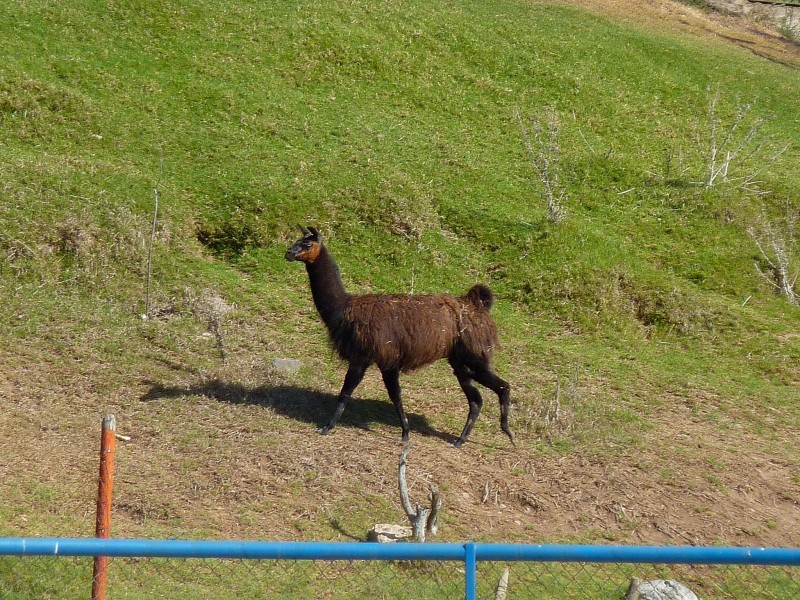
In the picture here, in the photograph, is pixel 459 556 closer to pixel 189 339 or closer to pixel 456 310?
pixel 456 310

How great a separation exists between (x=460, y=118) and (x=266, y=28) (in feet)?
16.9

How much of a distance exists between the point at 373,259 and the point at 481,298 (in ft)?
14.1

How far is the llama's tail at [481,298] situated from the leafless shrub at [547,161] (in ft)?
18.4

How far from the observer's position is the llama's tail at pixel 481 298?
9477 mm

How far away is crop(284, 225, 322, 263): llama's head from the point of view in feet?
30.3

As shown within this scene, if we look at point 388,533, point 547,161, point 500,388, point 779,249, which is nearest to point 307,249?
point 500,388

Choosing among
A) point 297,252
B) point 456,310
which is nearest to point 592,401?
point 456,310

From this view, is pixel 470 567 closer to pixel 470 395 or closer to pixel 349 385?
pixel 349 385

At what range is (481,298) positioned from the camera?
31.2 feet

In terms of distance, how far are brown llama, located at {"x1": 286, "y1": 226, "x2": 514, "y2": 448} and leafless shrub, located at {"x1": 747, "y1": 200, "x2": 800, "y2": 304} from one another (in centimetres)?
699

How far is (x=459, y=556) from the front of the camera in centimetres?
369

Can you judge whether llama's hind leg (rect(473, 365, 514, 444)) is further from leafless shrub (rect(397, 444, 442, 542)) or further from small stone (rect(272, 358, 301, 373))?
small stone (rect(272, 358, 301, 373))

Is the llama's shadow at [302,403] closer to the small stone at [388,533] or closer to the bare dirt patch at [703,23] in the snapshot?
the small stone at [388,533]

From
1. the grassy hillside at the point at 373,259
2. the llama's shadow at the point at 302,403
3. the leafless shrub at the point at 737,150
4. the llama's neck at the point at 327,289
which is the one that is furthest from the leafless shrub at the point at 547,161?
the llama's neck at the point at 327,289
